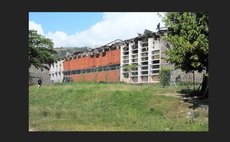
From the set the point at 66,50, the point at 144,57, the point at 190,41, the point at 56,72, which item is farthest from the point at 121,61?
the point at 190,41

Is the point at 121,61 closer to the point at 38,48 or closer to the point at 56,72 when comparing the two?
the point at 38,48

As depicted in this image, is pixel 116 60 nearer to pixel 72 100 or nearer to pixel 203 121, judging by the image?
pixel 72 100

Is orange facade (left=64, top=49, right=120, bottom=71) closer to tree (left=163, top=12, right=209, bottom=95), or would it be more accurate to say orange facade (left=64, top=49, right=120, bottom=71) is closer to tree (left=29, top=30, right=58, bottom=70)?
tree (left=29, top=30, right=58, bottom=70)

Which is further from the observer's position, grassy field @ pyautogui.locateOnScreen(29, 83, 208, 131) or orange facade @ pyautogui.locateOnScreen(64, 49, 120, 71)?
orange facade @ pyautogui.locateOnScreen(64, 49, 120, 71)

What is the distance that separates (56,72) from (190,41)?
72.8ft

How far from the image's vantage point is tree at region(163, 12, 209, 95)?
15539mm

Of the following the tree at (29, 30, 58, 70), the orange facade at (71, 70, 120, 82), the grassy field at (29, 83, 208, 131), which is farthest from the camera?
the orange facade at (71, 70, 120, 82)

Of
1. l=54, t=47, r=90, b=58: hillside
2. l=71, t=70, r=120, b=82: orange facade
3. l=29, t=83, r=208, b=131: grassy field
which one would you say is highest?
l=54, t=47, r=90, b=58: hillside

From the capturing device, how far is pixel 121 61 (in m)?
29.5

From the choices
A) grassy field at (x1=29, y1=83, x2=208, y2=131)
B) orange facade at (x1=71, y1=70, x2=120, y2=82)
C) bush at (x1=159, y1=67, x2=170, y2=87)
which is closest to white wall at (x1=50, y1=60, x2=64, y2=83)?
orange facade at (x1=71, y1=70, x2=120, y2=82)

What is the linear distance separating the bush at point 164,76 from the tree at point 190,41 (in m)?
5.67

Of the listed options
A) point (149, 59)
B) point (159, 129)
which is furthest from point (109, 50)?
point (159, 129)

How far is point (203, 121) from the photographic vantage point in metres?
14.8

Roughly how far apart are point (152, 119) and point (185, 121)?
1.26 meters
